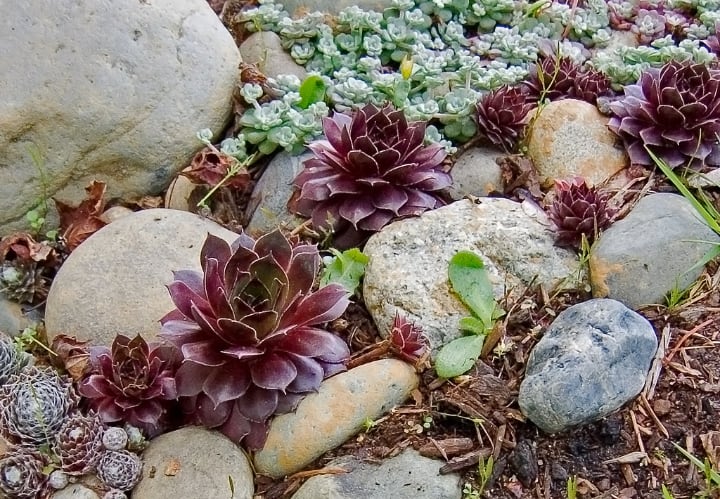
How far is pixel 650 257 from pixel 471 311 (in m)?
0.64

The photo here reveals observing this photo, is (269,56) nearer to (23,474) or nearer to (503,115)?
(503,115)

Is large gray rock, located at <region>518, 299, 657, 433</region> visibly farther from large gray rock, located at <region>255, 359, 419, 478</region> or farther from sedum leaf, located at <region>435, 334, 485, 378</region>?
large gray rock, located at <region>255, 359, 419, 478</region>

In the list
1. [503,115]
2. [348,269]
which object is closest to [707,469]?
[348,269]

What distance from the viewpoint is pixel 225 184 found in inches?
128

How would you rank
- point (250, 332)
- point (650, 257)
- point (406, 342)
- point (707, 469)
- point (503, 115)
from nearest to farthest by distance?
point (707, 469)
point (250, 332)
point (406, 342)
point (650, 257)
point (503, 115)

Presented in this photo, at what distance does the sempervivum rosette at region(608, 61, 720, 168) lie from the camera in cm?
303

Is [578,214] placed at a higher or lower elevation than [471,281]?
higher

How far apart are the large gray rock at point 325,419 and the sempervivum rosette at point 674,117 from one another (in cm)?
148

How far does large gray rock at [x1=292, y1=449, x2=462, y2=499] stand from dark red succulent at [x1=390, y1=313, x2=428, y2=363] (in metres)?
0.32

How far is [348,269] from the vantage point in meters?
2.84

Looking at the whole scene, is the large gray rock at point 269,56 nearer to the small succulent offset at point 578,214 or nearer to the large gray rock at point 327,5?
the large gray rock at point 327,5

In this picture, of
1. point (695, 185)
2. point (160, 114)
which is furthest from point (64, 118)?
point (695, 185)

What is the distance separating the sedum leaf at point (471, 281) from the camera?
269 centimetres

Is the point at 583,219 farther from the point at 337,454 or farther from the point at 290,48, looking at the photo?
the point at 290,48
